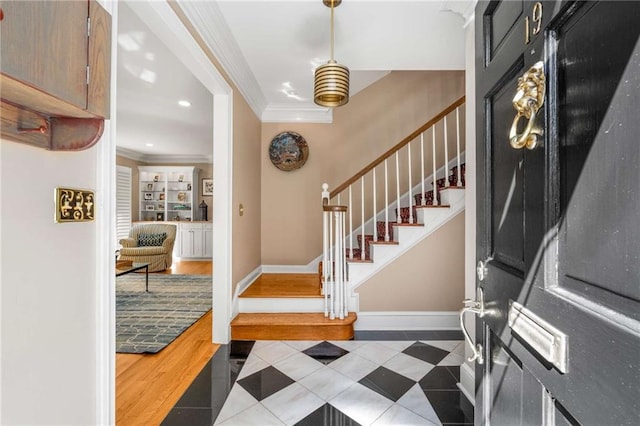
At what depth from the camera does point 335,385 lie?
2.02 m

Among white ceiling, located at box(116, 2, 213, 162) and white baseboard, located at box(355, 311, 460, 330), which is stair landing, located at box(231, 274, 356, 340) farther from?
white ceiling, located at box(116, 2, 213, 162)

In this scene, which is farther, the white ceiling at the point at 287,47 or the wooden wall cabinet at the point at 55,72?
the white ceiling at the point at 287,47

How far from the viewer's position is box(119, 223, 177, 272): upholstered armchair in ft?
19.0

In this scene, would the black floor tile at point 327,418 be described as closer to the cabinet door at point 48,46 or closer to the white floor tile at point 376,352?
the white floor tile at point 376,352

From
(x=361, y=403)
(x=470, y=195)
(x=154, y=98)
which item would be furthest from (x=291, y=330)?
(x=154, y=98)

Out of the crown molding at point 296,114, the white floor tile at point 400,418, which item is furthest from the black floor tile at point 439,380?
the crown molding at point 296,114

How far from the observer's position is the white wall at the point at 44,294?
82cm

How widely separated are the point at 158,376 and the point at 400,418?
5.54 feet

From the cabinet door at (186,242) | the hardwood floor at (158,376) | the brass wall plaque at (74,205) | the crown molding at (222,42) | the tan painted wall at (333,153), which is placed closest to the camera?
the brass wall plaque at (74,205)

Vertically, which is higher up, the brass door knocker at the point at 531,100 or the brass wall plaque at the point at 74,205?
the brass door knocker at the point at 531,100

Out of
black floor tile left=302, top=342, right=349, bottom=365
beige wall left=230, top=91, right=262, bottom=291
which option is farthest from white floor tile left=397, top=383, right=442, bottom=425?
beige wall left=230, top=91, right=262, bottom=291

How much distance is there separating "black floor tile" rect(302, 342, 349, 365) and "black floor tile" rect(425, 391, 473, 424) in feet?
2.47

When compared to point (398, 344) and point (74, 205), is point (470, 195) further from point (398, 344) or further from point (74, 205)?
point (74, 205)

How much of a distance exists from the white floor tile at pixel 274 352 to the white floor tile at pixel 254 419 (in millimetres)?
583
